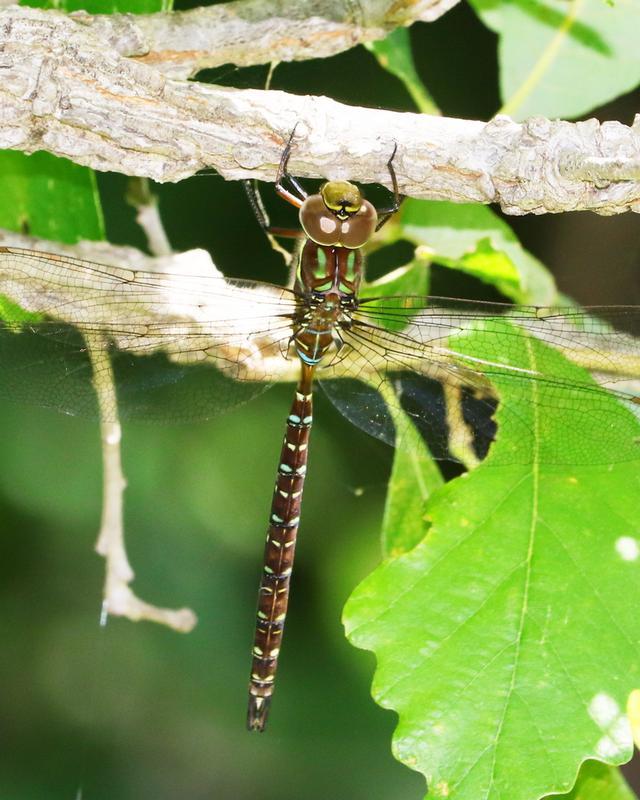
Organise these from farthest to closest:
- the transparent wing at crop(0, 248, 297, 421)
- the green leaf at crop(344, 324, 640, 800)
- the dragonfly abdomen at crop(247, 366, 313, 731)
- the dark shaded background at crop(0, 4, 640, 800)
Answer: the dark shaded background at crop(0, 4, 640, 800) → the dragonfly abdomen at crop(247, 366, 313, 731) → the transparent wing at crop(0, 248, 297, 421) → the green leaf at crop(344, 324, 640, 800)

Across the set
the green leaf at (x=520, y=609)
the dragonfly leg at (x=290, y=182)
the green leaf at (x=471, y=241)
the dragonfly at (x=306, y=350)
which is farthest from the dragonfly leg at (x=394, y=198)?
the green leaf at (x=471, y=241)

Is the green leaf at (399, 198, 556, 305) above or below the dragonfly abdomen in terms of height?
above

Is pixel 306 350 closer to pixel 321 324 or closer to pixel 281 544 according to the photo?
pixel 321 324

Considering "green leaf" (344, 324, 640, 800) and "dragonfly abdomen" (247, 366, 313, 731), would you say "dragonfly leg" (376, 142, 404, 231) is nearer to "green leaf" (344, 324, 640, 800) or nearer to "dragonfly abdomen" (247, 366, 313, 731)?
"green leaf" (344, 324, 640, 800)

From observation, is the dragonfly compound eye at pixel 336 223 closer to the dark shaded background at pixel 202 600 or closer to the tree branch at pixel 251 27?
the tree branch at pixel 251 27

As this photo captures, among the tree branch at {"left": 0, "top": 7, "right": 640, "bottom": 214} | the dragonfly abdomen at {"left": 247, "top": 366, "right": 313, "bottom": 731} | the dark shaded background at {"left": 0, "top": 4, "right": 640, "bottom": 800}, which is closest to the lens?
the tree branch at {"left": 0, "top": 7, "right": 640, "bottom": 214}

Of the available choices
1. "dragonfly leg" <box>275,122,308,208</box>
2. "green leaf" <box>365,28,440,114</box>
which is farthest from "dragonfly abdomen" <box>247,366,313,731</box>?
"green leaf" <box>365,28,440,114</box>
